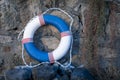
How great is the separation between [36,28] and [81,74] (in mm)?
960

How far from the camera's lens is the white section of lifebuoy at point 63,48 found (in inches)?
169

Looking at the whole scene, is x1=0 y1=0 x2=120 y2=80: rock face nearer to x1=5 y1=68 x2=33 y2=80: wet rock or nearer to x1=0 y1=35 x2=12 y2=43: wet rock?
x1=0 y1=35 x2=12 y2=43: wet rock

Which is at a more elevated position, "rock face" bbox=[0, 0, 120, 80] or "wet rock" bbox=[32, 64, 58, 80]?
"rock face" bbox=[0, 0, 120, 80]

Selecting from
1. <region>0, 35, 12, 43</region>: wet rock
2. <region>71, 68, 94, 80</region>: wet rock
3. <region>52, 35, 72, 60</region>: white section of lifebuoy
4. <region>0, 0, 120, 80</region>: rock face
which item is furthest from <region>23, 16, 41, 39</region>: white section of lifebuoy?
<region>71, 68, 94, 80</region>: wet rock

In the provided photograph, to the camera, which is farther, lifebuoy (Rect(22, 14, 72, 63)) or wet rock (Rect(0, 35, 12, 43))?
wet rock (Rect(0, 35, 12, 43))

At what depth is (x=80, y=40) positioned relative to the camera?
441 cm

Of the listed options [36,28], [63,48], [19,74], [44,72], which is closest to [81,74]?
[44,72]

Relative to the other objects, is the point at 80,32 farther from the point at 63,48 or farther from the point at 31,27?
the point at 31,27

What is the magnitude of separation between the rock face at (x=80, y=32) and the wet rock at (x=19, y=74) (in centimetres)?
38

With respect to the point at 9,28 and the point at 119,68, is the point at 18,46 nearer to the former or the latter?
the point at 9,28

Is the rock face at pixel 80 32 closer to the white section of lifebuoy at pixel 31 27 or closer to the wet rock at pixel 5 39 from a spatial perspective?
the wet rock at pixel 5 39

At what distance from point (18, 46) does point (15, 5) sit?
1.75 ft

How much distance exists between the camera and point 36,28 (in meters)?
4.45

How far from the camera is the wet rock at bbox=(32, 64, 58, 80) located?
395 cm
